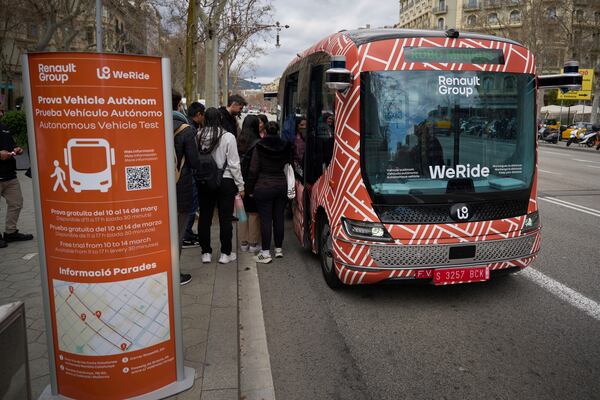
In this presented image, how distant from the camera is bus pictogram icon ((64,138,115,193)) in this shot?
2855mm

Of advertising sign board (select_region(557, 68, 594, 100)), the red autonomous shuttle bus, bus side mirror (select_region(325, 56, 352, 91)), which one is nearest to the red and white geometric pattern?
the red autonomous shuttle bus

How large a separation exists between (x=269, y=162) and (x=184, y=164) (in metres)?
1.25

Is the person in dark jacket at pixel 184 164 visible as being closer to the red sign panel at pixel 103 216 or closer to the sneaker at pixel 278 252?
the sneaker at pixel 278 252

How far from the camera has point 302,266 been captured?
6441 millimetres

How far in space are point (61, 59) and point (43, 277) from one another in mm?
1265

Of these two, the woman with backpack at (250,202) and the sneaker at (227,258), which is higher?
the woman with backpack at (250,202)

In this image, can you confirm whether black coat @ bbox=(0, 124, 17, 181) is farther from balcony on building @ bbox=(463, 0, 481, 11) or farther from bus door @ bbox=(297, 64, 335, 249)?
balcony on building @ bbox=(463, 0, 481, 11)

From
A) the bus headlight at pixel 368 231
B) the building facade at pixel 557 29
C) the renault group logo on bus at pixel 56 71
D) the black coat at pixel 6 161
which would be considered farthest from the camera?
the building facade at pixel 557 29

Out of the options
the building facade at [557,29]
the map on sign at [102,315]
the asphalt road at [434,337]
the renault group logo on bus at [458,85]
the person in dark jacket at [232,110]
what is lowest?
the asphalt road at [434,337]

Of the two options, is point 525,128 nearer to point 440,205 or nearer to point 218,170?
point 440,205

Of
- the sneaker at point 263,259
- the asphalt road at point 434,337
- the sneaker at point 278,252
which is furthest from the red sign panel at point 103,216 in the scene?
the sneaker at point 278,252

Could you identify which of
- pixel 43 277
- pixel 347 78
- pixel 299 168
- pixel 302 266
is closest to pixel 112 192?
pixel 43 277

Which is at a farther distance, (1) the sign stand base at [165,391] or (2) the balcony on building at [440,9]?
(2) the balcony on building at [440,9]

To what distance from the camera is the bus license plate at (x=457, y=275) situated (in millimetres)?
4785
